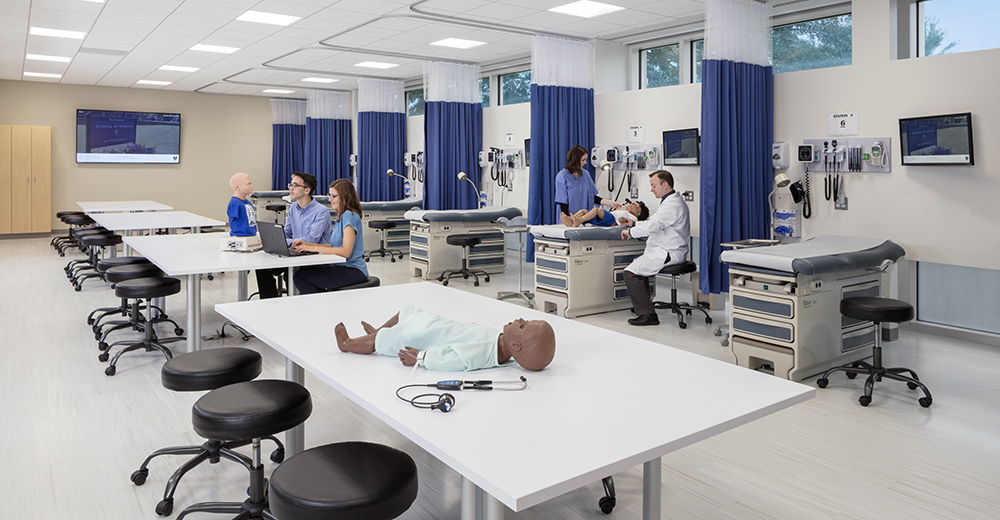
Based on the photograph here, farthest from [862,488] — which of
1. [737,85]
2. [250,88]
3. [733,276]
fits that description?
[250,88]

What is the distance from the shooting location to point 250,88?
13203 millimetres

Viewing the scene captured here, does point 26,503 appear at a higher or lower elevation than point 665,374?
lower

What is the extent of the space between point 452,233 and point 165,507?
5.68 metres

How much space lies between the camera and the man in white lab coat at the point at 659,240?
5488mm

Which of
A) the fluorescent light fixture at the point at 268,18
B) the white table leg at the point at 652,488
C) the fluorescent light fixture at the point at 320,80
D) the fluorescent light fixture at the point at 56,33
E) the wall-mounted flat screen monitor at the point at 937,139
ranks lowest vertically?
the white table leg at the point at 652,488

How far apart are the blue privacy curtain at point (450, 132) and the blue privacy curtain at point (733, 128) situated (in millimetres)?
4150

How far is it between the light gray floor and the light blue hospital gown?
34 cm

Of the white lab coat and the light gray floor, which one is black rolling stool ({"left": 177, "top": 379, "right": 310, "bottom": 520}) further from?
the white lab coat

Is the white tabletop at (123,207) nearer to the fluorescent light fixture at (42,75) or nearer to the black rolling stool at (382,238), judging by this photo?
the black rolling stool at (382,238)

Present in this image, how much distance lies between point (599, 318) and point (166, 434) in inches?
141

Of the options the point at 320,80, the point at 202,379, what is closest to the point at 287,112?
the point at 320,80

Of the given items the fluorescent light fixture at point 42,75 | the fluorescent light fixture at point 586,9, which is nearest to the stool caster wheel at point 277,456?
the fluorescent light fixture at point 586,9

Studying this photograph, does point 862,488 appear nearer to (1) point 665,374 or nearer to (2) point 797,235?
(1) point 665,374

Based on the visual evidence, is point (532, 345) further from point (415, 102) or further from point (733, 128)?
point (415, 102)
